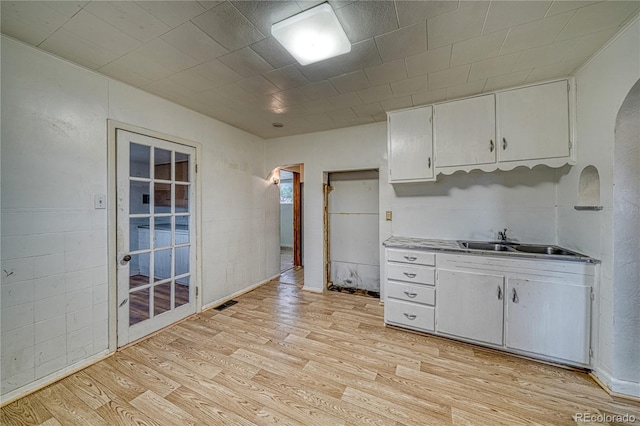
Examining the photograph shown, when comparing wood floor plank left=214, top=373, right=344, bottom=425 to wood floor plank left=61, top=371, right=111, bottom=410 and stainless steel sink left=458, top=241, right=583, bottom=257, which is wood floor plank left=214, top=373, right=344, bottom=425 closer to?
wood floor plank left=61, top=371, right=111, bottom=410

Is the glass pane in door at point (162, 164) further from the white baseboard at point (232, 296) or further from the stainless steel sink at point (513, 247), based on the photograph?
the stainless steel sink at point (513, 247)

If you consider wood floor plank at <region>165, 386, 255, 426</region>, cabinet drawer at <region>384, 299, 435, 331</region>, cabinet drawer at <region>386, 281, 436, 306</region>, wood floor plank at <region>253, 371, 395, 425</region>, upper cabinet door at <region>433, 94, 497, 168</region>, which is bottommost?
wood floor plank at <region>165, 386, 255, 426</region>

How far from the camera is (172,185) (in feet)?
8.99

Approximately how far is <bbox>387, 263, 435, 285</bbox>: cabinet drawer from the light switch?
279 cm

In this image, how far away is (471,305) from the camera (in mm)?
2312

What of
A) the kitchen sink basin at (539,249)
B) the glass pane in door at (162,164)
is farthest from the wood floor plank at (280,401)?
the kitchen sink basin at (539,249)

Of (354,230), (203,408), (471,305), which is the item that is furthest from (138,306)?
(471,305)

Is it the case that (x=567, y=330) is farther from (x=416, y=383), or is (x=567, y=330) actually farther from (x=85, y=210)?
(x=85, y=210)

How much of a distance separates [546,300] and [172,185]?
12.3ft

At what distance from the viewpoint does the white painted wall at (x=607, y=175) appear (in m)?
1.66

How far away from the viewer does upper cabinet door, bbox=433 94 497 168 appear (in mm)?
2477

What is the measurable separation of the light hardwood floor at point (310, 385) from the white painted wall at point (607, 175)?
0.22 m

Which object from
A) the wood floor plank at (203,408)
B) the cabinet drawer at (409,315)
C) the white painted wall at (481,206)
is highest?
the white painted wall at (481,206)

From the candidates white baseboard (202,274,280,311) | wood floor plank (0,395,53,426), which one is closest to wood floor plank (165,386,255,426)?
wood floor plank (0,395,53,426)
